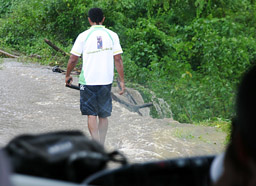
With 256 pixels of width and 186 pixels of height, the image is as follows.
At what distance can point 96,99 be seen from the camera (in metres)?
5.53

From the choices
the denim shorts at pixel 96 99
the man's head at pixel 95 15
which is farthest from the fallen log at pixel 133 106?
the man's head at pixel 95 15

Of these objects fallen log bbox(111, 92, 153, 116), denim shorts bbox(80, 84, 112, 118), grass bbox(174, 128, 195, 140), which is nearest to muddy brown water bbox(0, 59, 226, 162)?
grass bbox(174, 128, 195, 140)

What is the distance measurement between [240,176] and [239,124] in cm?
14

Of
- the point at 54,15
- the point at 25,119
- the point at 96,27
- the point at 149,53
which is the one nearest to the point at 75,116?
the point at 25,119

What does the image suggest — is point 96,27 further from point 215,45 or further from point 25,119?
point 215,45

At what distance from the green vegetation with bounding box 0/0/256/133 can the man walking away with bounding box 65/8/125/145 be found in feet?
12.2

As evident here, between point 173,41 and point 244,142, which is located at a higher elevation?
point 244,142

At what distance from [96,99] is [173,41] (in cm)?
885

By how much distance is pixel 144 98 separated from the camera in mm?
10023

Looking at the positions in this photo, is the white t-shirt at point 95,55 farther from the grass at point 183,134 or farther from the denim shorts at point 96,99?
the grass at point 183,134

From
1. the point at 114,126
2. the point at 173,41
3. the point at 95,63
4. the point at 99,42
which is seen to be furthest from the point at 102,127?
the point at 173,41

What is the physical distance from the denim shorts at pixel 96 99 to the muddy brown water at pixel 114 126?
29.0 inches

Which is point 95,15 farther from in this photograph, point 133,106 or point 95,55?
point 133,106

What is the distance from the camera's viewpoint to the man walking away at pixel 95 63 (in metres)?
5.32
